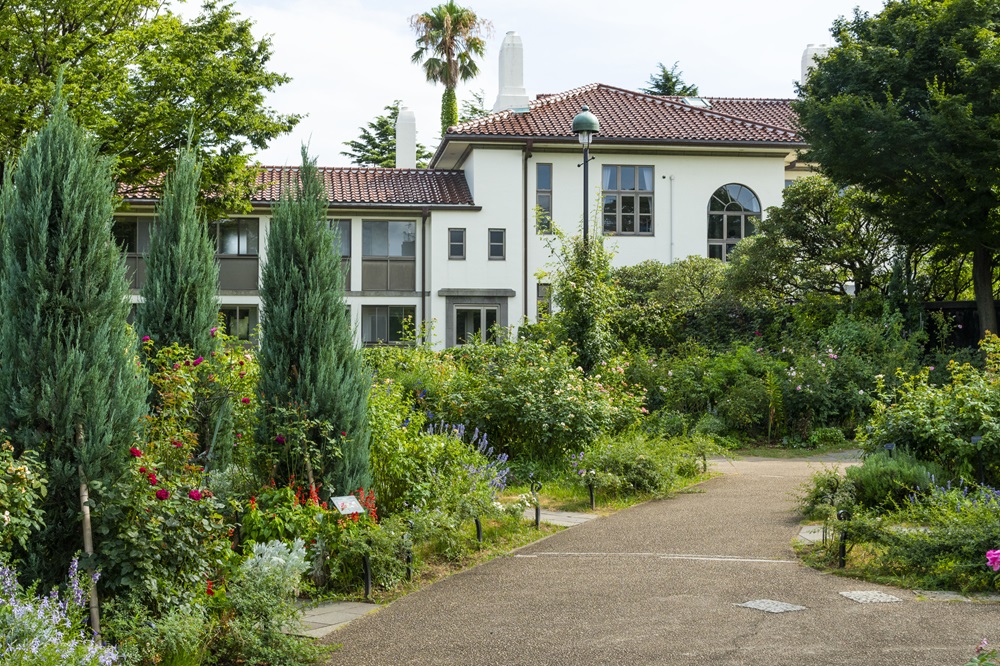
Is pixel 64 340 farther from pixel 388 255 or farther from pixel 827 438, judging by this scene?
pixel 388 255

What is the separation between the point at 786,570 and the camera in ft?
25.6

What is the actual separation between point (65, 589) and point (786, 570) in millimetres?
5266

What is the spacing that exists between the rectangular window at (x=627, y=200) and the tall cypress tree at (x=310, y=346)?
22.7m

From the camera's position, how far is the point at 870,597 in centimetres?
691

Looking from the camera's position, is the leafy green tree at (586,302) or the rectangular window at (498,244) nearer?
the leafy green tree at (586,302)

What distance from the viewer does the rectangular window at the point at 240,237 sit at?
29.8 meters

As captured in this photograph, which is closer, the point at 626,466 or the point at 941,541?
the point at 941,541

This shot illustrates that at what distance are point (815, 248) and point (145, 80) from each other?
16119 mm

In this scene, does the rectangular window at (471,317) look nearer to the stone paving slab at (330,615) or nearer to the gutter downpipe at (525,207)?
the gutter downpipe at (525,207)

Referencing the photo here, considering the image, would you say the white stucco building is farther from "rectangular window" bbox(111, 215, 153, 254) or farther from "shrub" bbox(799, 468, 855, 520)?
"shrub" bbox(799, 468, 855, 520)

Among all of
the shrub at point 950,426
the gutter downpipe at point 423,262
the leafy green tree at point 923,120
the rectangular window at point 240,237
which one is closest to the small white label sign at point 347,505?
the shrub at point 950,426

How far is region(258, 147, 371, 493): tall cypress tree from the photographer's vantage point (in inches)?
300

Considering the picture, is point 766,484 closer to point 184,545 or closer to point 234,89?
point 184,545

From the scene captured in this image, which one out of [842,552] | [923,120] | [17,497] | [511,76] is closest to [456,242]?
[511,76]
